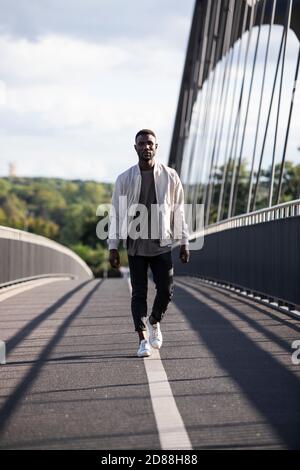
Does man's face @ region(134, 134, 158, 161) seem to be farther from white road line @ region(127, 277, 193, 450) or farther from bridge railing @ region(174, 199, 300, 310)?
bridge railing @ region(174, 199, 300, 310)

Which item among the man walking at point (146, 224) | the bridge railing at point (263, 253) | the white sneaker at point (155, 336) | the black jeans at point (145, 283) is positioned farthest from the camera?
the bridge railing at point (263, 253)

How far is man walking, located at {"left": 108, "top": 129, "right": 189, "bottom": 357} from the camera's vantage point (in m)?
8.12

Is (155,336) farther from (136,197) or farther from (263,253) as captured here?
(263,253)

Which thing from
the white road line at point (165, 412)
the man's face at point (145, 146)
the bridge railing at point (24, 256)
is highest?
the man's face at point (145, 146)

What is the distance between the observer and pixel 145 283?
8.36 m

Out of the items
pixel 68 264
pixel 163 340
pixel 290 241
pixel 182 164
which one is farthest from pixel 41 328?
pixel 182 164

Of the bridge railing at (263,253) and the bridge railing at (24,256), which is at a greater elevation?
the bridge railing at (263,253)

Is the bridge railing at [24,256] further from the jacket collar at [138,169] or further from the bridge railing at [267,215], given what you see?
the jacket collar at [138,169]

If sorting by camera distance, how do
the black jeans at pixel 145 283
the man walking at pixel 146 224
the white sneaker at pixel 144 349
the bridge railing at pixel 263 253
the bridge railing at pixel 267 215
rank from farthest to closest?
the bridge railing at pixel 267 215, the bridge railing at pixel 263 253, the black jeans at pixel 145 283, the man walking at pixel 146 224, the white sneaker at pixel 144 349

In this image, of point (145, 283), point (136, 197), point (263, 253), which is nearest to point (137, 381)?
point (145, 283)

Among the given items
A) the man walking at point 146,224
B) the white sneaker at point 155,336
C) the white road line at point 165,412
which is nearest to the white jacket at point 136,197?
the man walking at point 146,224

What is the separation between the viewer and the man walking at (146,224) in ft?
26.7

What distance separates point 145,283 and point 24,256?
41.8 ft
